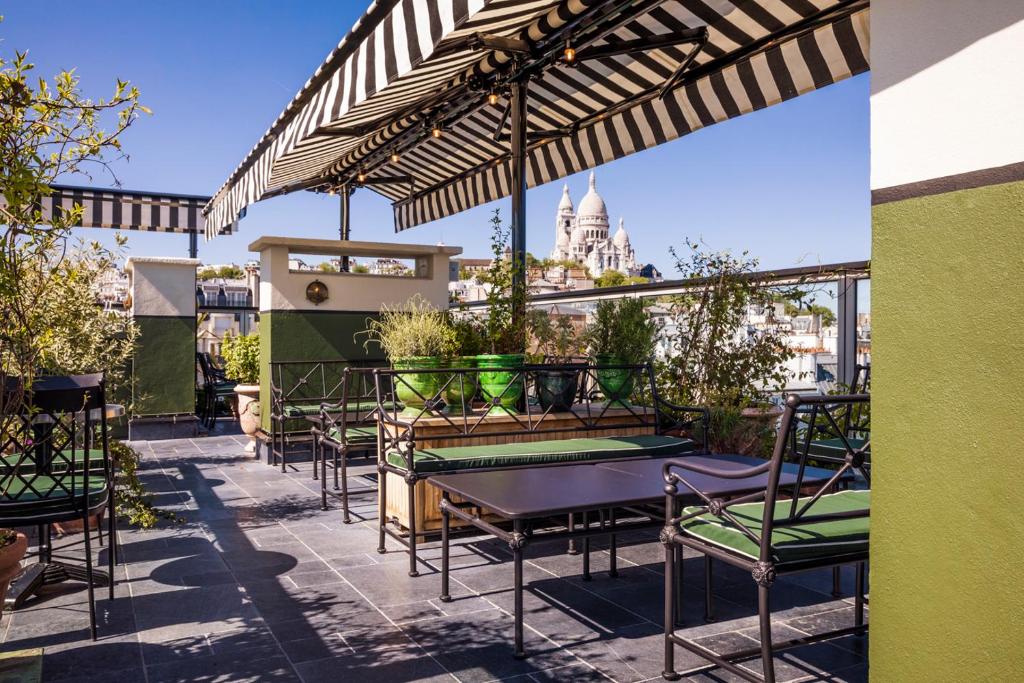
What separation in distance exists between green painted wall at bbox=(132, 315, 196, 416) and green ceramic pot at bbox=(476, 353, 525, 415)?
215 inches

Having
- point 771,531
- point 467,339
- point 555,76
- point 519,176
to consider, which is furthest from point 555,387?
point 555,76

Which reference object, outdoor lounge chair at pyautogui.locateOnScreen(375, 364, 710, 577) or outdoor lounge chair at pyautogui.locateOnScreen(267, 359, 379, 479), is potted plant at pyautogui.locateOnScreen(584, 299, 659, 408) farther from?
outdoor lounge chair at pyautogui.locateOnScreen(267, 359, 379, 479)

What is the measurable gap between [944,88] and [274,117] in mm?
5354

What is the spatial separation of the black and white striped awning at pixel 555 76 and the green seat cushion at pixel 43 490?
6.96 feet

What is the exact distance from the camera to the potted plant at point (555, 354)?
484 centimetres

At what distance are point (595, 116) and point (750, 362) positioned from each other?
2776 millimetres

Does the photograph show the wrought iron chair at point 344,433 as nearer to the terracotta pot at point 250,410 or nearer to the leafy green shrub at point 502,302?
the leafy green shrub at point 502,302

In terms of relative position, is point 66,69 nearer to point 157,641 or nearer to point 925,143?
point 157,641

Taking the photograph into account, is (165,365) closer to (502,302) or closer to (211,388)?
(211,388)

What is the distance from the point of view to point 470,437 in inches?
178

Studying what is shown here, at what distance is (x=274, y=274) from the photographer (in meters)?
7.21

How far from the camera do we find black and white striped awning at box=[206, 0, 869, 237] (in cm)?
389

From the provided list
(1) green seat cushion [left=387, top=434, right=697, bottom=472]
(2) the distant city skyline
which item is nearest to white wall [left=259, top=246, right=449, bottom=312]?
(2) the distant city skyline

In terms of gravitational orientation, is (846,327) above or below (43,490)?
above
